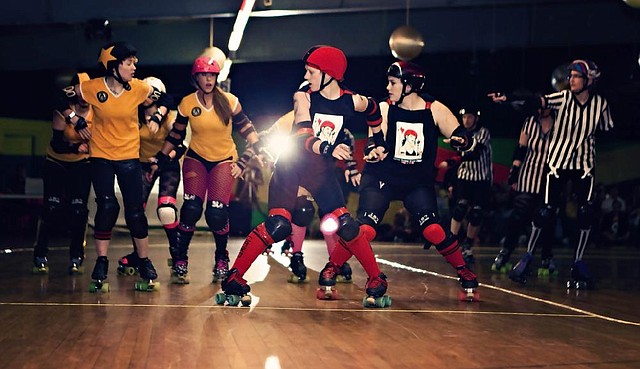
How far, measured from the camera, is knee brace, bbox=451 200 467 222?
926 cm

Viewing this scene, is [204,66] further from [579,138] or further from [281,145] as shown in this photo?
[579,138]

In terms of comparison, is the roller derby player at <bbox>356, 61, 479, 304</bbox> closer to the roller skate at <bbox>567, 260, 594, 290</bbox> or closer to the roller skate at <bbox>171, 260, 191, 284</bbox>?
the roller skate at <bbox>171, 260, 191, 284</bbox>

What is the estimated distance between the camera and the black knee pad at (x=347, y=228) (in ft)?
17.2

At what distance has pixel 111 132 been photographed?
5.79m

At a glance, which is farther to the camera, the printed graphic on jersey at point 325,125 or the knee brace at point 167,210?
the knee brace at point 167,210

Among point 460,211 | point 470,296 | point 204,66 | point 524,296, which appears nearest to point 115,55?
point 204,66

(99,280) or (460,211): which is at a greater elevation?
(460,211)

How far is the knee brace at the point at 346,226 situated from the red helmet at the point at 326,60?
705 millimetres

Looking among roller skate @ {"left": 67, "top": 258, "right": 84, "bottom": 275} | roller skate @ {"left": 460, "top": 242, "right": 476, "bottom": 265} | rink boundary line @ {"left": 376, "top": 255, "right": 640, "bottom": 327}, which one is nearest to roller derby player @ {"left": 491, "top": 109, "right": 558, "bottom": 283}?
rink boundary line @ {"left": 376, "top": 255, "right": 640, "bottom": 327}

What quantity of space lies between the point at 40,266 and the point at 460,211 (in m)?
4.00

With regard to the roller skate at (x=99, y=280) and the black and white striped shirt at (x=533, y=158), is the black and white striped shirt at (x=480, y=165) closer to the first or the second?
the black and white striped shirt at (x=533, y=158)

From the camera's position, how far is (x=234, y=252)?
31.5ft

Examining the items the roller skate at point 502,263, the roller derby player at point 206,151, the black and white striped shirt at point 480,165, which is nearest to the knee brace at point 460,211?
the black and white striped shirt at point 480,165

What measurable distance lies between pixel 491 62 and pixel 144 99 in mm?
8149
